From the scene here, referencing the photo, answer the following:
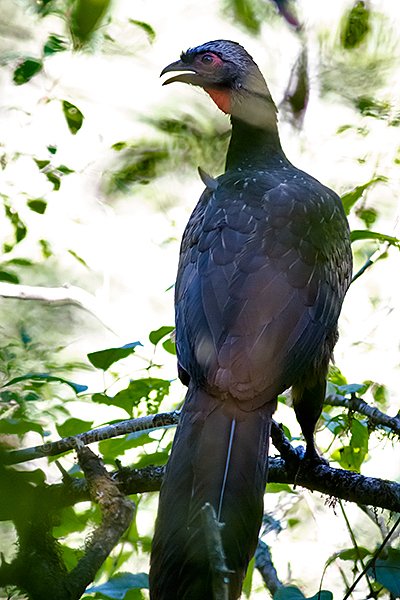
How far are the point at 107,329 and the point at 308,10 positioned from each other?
1.94 metres

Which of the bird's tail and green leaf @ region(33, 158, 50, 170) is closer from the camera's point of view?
the bird's tail

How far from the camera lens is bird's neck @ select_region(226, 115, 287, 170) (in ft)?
14.2

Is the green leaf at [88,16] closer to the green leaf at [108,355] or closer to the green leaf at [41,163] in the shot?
the green leaf at [108,355]

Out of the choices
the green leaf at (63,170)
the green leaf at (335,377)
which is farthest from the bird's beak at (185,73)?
the green leaf at (335,377)

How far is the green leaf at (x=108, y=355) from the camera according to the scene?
3.04 metres

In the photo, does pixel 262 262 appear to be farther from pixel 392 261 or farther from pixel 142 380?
pixel 392 261

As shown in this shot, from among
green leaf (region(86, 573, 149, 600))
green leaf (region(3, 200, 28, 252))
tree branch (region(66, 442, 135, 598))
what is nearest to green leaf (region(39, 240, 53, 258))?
green leaf (region(3, 200, 28, 252))

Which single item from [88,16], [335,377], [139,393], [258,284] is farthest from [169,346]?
[88,16]

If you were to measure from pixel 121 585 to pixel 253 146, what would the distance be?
2520 millimetres

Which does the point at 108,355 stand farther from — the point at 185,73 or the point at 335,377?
the point at 185,73

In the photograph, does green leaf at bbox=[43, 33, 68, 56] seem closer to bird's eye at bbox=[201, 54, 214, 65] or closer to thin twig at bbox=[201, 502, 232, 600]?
bird's eye at bbox=[201, 54, 214, 65]

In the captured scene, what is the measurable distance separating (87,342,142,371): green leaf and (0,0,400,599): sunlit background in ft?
2.25

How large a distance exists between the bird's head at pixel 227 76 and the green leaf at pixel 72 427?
2134 millimetres

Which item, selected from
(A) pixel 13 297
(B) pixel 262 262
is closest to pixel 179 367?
(B) pixel 262 262
